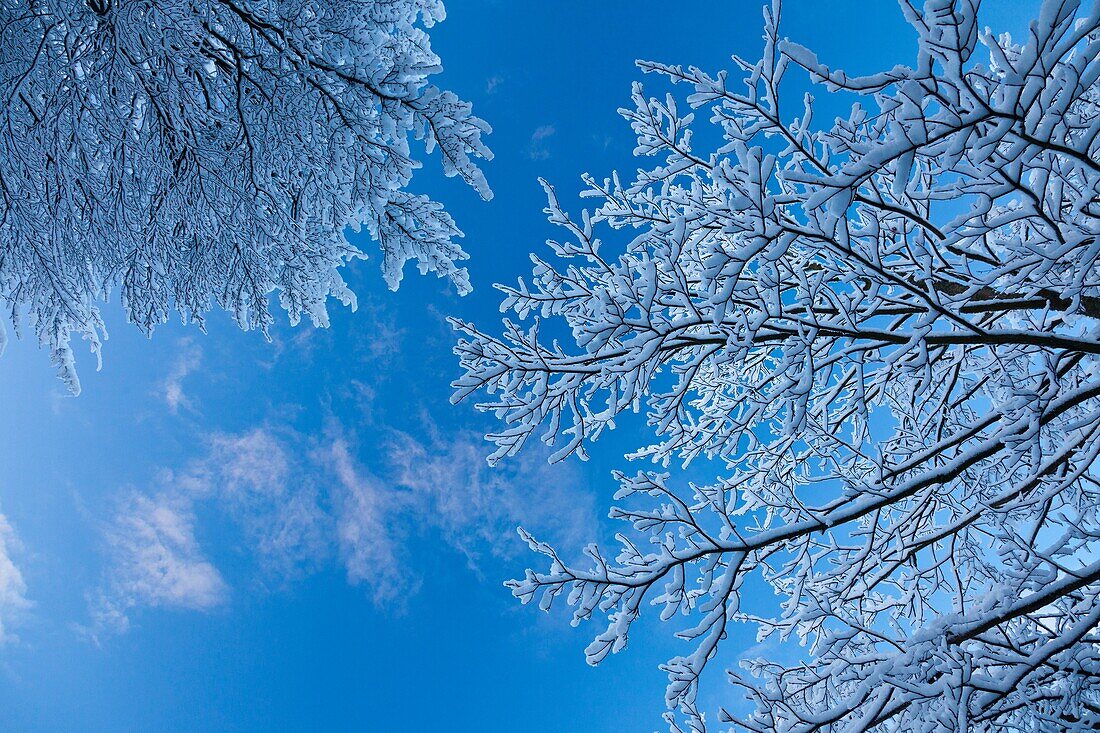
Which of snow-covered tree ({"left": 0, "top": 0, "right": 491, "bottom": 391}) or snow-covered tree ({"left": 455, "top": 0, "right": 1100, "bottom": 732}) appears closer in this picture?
snow-covered tree ({"left": 455, "top": 0, "right": 1100, "bottom": 732})

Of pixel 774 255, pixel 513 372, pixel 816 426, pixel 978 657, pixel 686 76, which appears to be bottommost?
pixel 978 657

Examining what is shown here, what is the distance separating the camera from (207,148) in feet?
11.8

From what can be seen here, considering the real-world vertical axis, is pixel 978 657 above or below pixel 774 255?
below

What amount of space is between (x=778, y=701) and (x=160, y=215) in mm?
4587

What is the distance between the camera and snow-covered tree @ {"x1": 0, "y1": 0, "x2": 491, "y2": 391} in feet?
10.3

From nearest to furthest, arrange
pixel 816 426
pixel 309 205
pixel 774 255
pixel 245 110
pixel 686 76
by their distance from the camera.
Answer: pixel 774 255, pixel 686 76, pixel 816 426, pixel 245 110, pixel 309 205

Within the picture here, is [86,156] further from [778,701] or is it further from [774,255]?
[778,701]

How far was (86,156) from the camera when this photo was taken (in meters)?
3.64

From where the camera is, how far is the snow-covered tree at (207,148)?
3.14 metres

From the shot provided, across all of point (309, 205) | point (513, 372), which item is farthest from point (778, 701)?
point (309, 205)

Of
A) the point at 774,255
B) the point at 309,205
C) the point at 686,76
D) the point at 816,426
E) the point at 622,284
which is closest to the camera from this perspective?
the point at 774,255

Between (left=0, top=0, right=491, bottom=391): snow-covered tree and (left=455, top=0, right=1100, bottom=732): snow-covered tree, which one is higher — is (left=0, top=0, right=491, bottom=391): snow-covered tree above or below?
above

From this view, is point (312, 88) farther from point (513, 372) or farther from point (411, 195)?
point (513, 372)

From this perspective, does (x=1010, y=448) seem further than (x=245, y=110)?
No
